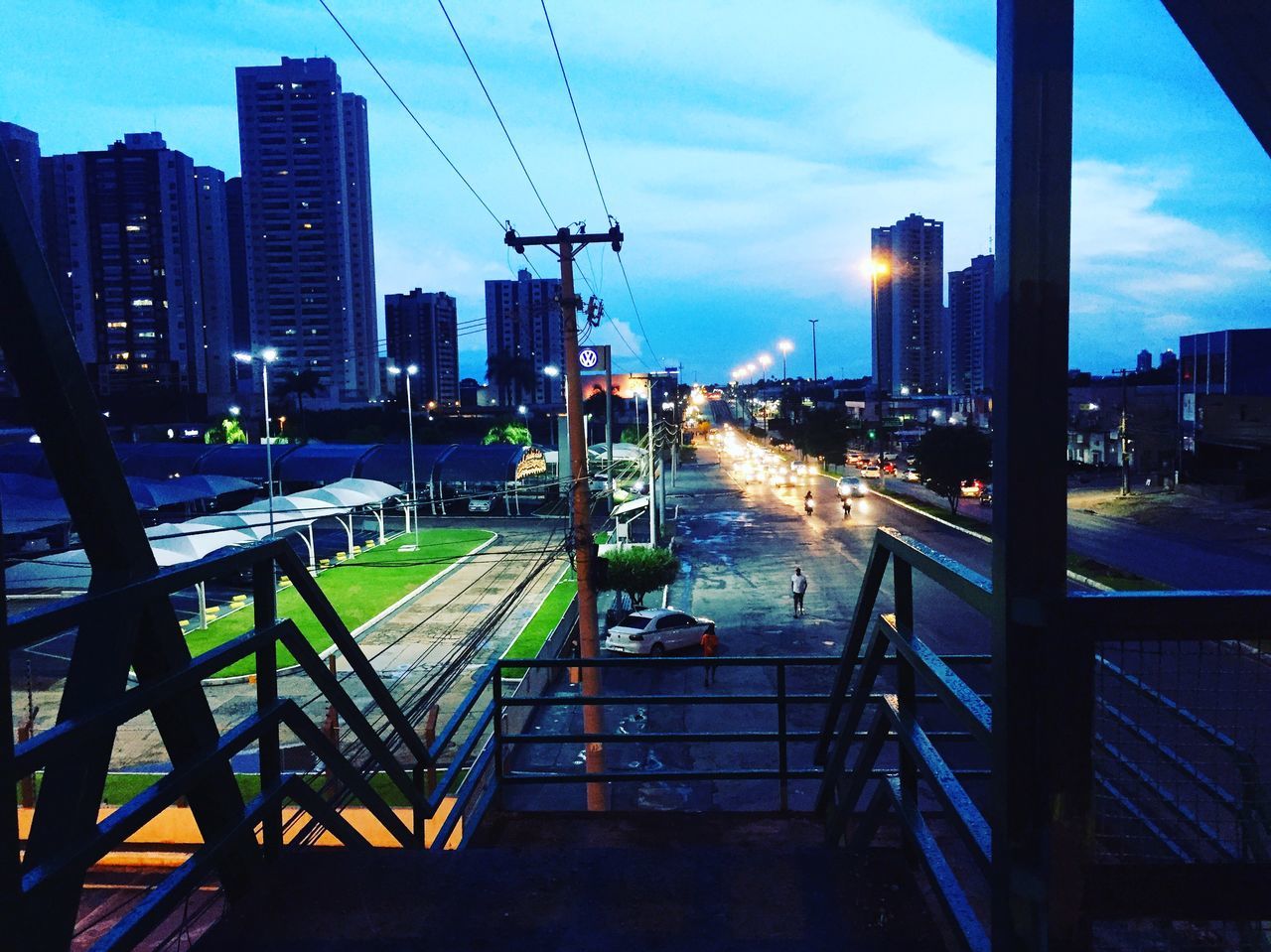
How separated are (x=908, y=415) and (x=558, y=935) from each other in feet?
391

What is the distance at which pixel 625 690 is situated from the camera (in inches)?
726

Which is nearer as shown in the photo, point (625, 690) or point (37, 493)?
point (625, 690)

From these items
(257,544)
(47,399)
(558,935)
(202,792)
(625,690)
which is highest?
(47,399)

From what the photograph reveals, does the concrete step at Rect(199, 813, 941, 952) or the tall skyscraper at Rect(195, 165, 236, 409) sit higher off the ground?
the tall skyscraper at Rect(195, 165, 236, 409)

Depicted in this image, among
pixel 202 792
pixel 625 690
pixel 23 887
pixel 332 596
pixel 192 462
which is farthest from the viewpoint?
pixel 192 462

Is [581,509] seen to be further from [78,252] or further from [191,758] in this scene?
[78,252]

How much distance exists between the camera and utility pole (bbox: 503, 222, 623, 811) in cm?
1144

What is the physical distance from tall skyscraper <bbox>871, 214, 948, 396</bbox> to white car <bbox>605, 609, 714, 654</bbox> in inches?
4940

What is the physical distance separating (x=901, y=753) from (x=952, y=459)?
36.9 m

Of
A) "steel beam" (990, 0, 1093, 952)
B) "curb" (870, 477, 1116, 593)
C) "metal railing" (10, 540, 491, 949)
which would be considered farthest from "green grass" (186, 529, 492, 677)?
"curb" (870, 477, 1116, 593)

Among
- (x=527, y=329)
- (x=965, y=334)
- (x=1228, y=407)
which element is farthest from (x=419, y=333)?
(x=1228, y=407)

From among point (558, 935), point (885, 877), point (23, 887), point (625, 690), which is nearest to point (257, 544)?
point (23, 887)

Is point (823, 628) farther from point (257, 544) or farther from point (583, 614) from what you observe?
point (257, 544)

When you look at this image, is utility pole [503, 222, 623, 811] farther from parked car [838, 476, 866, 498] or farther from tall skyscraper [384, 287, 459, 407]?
tall skyscraper [384, 287, 459, 407]
